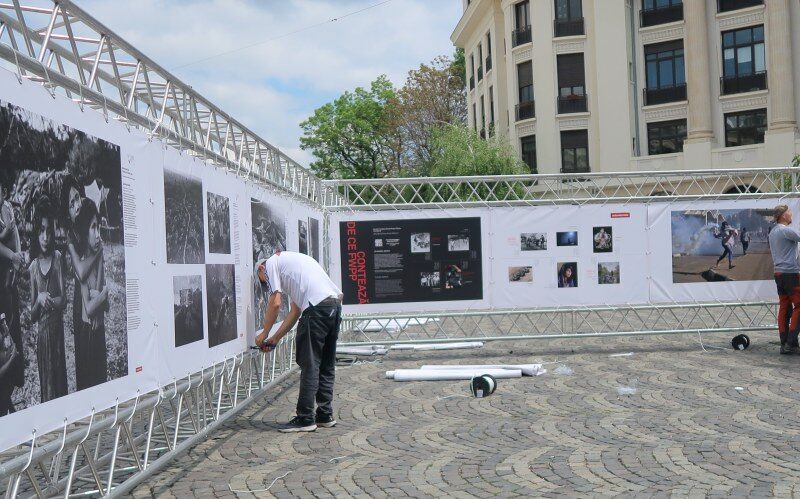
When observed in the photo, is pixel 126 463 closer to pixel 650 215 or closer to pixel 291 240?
pixel 291 240

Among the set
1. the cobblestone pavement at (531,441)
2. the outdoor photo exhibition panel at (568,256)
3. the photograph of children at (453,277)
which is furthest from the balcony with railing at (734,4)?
the cobblestone pavement at (531,441)

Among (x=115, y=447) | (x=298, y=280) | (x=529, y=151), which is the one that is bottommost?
(x=115, y=447)

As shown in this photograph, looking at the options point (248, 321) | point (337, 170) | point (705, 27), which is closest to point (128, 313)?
point (248, 321)

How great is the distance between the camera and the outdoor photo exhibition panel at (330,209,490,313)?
14531 millimetres

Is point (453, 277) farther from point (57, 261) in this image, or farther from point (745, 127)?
point (745, 127)

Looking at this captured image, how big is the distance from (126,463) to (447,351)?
8.77m

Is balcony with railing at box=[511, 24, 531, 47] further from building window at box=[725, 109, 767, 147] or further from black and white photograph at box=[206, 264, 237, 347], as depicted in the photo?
black and white photograph at box=[206, 264, 237, 347]

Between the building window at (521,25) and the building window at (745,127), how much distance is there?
411 inches

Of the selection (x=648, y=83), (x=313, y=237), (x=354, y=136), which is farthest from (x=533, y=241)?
(x=354, y=136)

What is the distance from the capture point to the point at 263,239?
10141mm

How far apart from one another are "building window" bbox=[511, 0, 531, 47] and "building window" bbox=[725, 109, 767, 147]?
10427mm

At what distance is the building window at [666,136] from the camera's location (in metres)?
39.2

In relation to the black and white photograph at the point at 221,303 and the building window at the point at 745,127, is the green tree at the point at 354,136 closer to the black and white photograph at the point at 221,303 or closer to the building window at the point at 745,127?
the building window at the point at 745,127

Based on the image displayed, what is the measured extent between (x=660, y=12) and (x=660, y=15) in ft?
0.44
